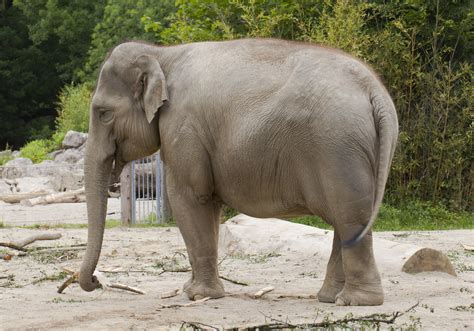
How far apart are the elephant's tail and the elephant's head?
1.68 meters

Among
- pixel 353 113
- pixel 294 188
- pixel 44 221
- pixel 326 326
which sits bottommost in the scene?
pixel 44 221

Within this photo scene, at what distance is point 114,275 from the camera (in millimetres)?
8750

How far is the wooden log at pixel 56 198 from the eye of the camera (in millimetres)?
18422

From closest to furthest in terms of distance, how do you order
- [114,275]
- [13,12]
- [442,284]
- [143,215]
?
[442,284] < [114,275] < [143,215] < [13,12]

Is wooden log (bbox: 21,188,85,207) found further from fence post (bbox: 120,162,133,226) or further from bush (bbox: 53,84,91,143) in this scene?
bush (bbox: 53,84,91,143)

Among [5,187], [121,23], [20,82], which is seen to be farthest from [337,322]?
[20,82]

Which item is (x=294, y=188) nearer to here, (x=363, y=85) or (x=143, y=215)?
(x=363, y=85)

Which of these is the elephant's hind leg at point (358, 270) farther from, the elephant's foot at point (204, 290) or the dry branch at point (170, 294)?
the dry branch at point (170, 294)

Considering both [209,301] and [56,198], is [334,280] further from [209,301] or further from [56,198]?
[56,198]

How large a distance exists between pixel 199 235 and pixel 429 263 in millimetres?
2186

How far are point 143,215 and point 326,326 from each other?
9148mm

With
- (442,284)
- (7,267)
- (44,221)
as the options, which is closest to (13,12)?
(44,221)

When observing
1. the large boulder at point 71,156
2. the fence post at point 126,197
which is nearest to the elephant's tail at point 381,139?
the fence post at point 126,197

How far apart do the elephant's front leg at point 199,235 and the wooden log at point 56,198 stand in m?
11.9
